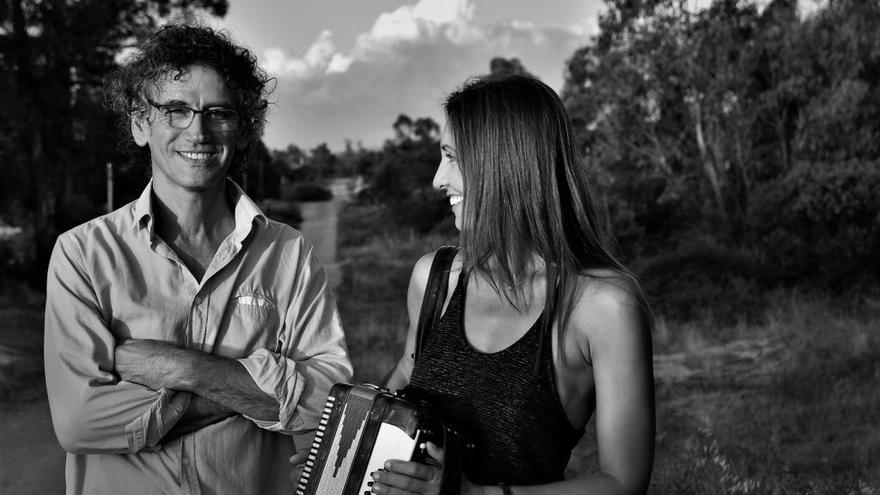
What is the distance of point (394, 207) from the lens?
1480 inches

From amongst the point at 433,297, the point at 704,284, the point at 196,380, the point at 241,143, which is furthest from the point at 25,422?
the point at 704,284

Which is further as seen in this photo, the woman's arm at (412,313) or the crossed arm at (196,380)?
the woman's arm at (412,313)

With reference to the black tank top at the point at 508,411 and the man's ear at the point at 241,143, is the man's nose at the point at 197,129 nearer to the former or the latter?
the man's ear at the point at 241,143

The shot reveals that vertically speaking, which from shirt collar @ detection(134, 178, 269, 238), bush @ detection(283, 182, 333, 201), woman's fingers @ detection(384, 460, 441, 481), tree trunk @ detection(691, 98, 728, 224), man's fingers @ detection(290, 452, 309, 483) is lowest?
man's fingers @ detection(290, 452, 309, 483)

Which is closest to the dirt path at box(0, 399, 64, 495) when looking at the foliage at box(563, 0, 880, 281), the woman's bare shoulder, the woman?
the woman

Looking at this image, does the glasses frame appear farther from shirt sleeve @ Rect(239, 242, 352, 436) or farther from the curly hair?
shirt sleeve @ Rect(239, 242, 352, 436)

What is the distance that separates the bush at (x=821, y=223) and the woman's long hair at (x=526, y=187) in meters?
15.0

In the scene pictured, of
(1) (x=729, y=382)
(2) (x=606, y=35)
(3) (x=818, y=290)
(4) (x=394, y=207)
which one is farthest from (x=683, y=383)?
(4) (x=394, y=207)

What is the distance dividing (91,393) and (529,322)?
1.17 meters

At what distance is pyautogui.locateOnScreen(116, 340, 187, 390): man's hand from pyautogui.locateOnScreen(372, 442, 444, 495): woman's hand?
0.67m

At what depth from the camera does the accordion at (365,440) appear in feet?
7.27

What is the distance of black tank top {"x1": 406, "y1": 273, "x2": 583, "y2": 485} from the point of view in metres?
2.38

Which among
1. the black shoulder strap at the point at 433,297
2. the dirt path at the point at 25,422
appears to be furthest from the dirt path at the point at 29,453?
the black shoulder strap at the point at 433,297

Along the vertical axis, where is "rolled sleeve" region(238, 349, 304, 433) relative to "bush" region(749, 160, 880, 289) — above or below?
below
